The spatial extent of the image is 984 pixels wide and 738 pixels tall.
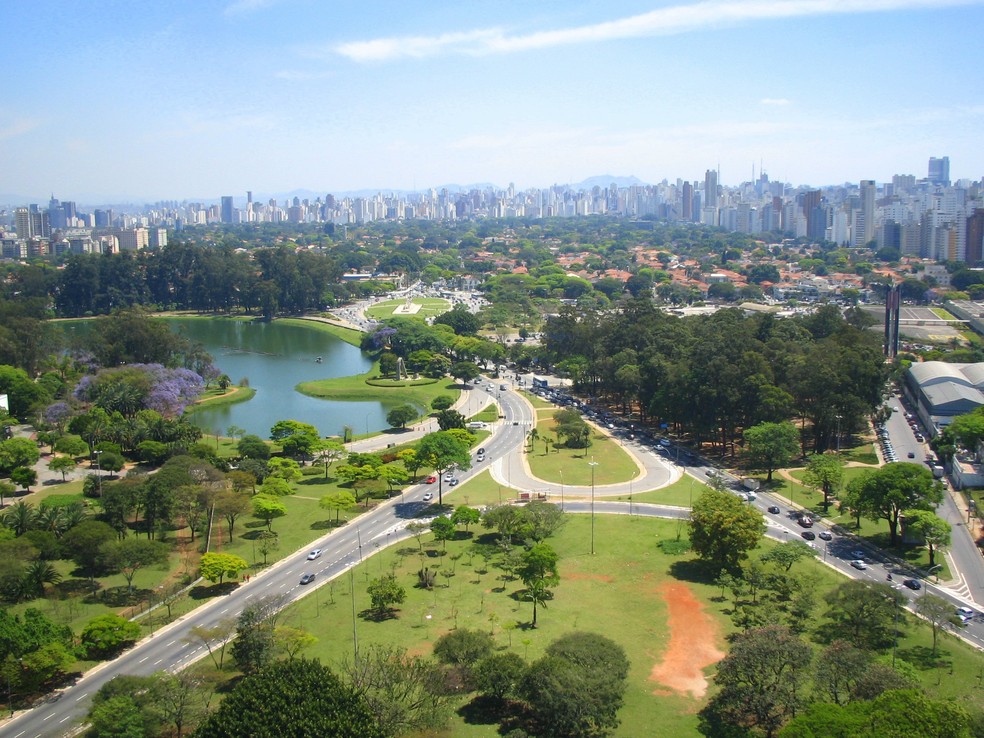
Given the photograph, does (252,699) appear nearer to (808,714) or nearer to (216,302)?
(808,714)

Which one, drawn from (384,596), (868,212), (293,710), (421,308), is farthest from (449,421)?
(868,212)

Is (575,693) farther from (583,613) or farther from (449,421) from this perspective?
(449,421)

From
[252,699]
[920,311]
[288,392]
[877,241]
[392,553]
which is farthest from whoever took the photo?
[877,241]

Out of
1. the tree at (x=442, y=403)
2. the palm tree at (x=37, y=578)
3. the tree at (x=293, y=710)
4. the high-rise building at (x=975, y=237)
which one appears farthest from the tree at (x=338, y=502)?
the high-rise building at (x=975, y=237)

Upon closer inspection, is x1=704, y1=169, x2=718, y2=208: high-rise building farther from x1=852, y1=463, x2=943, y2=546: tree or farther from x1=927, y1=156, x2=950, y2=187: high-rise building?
x1=852, y1=463, x2=943, y2=546: tree

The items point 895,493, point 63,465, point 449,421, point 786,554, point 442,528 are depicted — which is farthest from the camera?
point 449,421

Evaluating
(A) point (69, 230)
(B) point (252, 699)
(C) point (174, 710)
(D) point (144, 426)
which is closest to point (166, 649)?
(C) point (174, 710)

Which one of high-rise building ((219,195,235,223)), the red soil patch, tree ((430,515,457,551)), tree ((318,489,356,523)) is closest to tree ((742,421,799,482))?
the red soil patch
